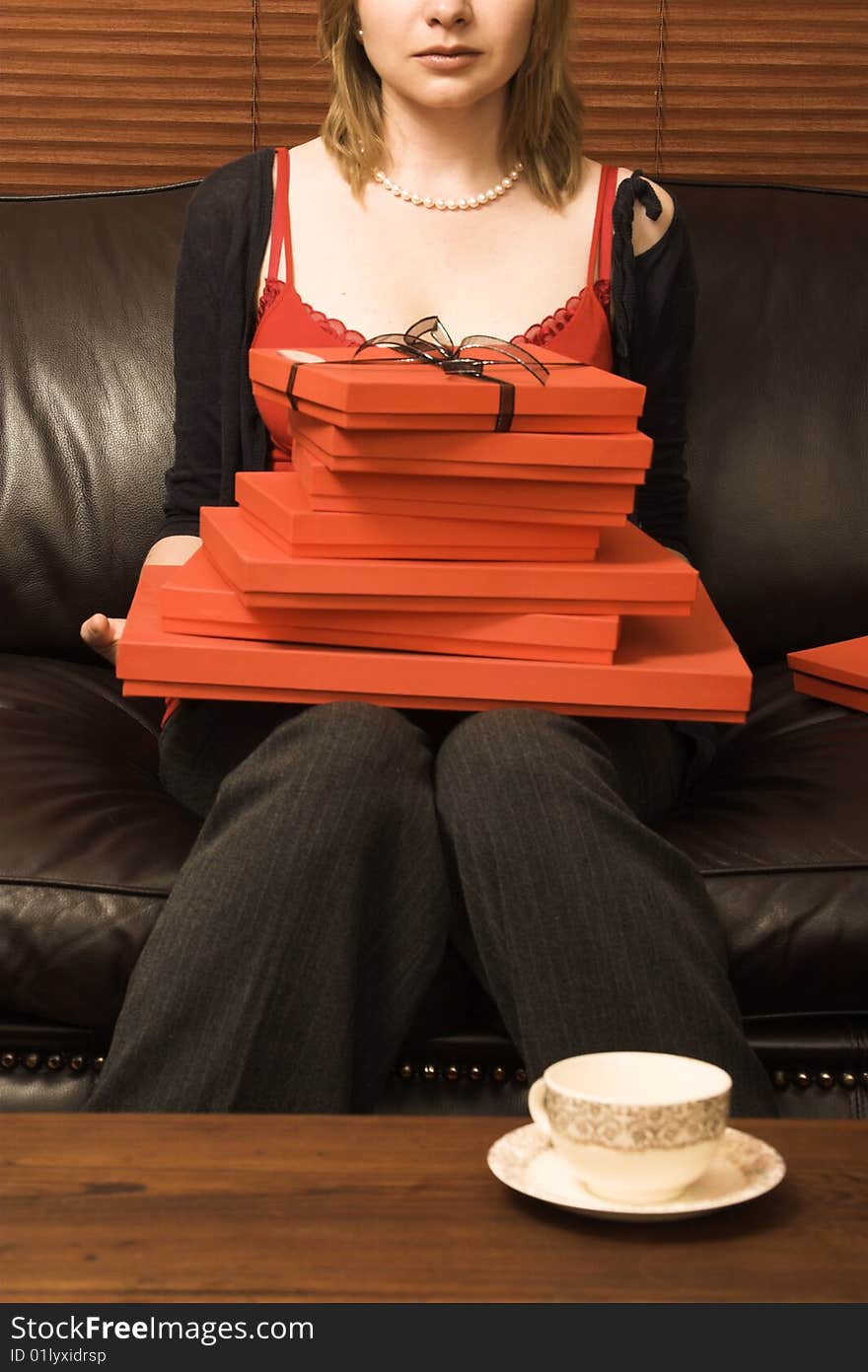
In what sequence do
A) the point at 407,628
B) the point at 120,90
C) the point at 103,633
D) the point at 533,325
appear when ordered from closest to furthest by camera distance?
the point at 407,628 → the point at 103,633 → the point at 533,325 → the point at 120,90

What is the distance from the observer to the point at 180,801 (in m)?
1.36

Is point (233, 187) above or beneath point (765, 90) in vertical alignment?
beneath

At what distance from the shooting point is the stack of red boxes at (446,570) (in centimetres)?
108

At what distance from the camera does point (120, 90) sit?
2217 millimetres

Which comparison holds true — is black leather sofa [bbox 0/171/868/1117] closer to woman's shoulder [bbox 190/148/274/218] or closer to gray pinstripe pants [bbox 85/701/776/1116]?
woman's shoulder [bbox 190/148/274/218]

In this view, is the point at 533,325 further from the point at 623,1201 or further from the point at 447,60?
the point at 623,1201

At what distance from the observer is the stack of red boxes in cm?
108

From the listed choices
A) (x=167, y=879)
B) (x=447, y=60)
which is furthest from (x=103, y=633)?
(x=447, y=60)

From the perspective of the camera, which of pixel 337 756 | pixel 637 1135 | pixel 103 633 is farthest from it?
pixel 103 633

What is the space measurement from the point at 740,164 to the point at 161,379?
99cm

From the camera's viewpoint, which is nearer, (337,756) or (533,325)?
(337,756)

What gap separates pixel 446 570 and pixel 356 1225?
588mm

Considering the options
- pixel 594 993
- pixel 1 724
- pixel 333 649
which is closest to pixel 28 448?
pixel 1 724

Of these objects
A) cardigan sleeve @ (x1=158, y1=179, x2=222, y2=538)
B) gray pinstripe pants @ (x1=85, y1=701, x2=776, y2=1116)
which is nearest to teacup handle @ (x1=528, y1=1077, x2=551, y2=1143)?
gray pinstripe pants @ (x1=85, y1=701, x2=776, y2=1116)
